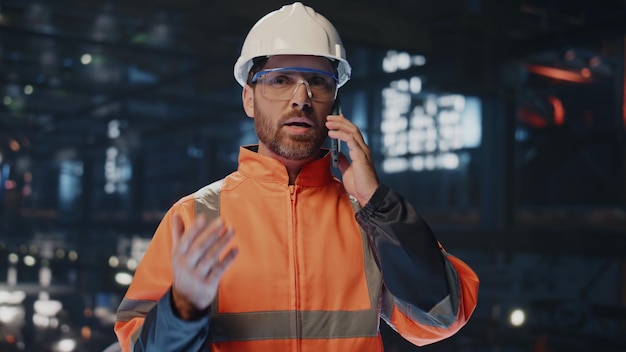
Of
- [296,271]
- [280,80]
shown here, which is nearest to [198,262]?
[296,271]

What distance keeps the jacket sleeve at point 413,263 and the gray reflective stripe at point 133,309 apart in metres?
0.54

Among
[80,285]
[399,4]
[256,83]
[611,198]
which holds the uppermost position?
[399,4]

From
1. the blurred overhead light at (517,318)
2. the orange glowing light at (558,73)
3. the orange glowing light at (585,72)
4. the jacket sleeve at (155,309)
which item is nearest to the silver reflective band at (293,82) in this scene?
the jacket sleeve at (155,309)

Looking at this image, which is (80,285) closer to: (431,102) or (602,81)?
(431,102)

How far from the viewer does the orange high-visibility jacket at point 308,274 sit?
146 cm

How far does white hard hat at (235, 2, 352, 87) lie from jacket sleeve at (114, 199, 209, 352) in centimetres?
47

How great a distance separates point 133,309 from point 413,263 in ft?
2.19

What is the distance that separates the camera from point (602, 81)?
1603 cm

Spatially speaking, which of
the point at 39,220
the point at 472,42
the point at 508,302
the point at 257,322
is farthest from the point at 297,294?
the point at 39,220

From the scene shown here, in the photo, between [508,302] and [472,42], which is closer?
[508,302]

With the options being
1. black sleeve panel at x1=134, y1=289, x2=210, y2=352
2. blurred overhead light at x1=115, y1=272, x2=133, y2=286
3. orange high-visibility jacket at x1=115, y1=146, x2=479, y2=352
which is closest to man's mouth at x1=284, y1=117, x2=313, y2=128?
orange high-visibility jacket at x1=115, y1=146, x2=479, y2=352

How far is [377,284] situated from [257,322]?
0.31 metres

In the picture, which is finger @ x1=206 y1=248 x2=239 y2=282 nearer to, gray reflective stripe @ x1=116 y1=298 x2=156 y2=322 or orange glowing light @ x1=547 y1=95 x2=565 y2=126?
gray reflective stripe @ x1=116 y1=298 x2=156 y2=322

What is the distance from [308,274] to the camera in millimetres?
1565
